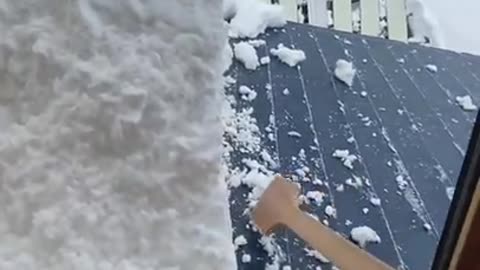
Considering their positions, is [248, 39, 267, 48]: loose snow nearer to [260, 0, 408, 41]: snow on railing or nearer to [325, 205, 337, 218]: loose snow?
[260, 0, 408, 41]: snow on railing

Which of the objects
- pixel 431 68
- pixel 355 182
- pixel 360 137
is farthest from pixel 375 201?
pixel 431 68

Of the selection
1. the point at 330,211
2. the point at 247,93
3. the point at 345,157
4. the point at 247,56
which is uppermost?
the point at 247,56

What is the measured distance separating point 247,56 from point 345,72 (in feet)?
0.64

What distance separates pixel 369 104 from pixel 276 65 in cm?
21

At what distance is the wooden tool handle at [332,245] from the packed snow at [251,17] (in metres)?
0.58

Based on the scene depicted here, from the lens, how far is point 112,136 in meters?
0.93

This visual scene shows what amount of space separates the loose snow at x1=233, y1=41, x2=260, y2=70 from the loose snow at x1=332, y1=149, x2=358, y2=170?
29cm

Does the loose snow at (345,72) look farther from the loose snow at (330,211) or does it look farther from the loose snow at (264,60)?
the loose snow at (330,211)

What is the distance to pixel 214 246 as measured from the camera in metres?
0.87

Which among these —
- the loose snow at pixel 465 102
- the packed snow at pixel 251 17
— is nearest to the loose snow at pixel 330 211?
the loose snow at pixel 465 102

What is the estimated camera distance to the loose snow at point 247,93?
1.50m

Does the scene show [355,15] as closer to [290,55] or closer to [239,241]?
[290,55]

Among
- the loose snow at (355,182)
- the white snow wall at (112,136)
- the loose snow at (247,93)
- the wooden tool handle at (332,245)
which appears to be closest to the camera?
the white snow wall at (112,136)

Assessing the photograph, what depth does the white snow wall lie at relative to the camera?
2.81 feet
